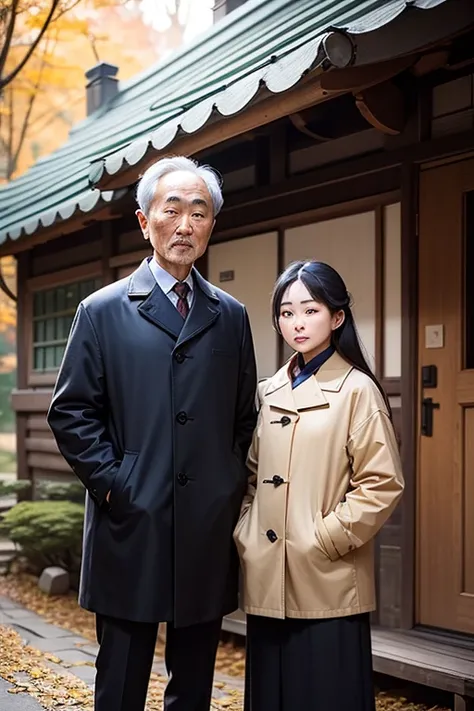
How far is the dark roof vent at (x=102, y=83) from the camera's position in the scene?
34.2ft

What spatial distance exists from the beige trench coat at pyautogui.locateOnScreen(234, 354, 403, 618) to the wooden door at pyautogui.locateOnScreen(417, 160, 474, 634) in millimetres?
1564

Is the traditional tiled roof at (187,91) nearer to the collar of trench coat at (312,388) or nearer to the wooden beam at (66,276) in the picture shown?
the wooden beam at (66,276)

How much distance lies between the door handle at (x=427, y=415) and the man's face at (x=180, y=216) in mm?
2076

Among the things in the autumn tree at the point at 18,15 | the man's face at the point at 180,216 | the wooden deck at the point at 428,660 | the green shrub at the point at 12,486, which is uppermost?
the autumn tree at the point at 18,15

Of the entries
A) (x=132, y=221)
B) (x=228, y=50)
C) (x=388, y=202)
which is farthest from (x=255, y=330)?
(x=228, y=50)

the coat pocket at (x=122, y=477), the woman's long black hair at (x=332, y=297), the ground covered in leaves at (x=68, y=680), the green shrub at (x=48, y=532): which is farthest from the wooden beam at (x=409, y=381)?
the green shrub at (x=48, y=532)

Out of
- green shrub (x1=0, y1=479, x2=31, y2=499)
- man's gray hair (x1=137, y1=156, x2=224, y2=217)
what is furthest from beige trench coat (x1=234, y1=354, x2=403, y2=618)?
green shrub (x1=0, y1=479, x2=31, y2=499)

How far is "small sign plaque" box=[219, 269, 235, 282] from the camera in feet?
20.5

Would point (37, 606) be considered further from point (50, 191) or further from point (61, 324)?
point (50, 191)

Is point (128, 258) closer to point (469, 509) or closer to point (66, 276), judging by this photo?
point (66, 276)

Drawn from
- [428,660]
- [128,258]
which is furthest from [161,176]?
[128,258]

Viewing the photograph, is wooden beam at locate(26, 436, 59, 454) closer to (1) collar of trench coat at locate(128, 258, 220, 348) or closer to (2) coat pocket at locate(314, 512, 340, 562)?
(1) collar of trench coat at locate(128, 258, 220, 348)

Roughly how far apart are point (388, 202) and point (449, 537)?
1934 mm

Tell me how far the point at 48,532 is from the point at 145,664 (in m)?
5.41
